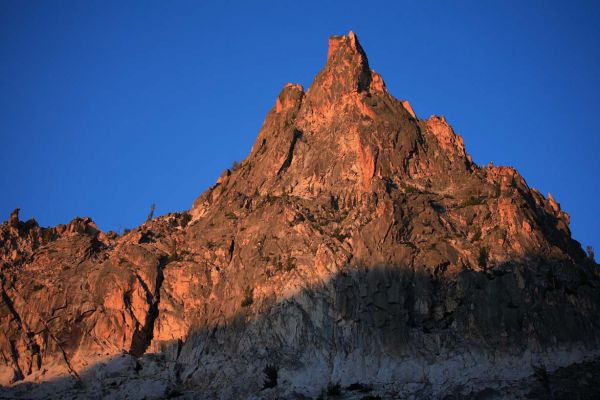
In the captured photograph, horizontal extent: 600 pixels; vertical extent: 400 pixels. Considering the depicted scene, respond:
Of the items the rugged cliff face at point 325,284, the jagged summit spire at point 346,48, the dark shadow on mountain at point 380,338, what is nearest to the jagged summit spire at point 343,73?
the jagged summit spire at point 346,48

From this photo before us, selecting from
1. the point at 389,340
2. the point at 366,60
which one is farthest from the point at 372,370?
the point at 366,60

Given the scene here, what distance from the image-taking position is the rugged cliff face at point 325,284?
3477 inches

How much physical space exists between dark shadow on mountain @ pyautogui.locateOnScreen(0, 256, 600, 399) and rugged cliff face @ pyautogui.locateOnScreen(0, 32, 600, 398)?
0.16m

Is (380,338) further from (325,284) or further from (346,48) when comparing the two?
(346,48)

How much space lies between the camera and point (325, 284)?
93.8 m

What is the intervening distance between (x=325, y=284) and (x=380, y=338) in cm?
766

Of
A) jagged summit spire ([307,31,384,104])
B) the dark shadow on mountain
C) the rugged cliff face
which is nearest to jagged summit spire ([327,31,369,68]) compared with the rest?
jagged summit spire ([307,31,384,104])

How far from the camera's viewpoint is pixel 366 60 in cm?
12356

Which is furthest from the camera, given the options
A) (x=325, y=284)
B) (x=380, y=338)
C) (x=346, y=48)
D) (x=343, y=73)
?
(x=346, y=48)

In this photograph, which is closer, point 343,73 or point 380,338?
point 380,338

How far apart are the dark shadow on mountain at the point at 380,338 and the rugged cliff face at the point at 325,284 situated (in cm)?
16

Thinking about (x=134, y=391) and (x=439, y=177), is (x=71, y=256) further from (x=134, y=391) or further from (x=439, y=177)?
(x=439, y=177)

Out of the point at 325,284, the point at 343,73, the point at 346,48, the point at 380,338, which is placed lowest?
the point at 380,338

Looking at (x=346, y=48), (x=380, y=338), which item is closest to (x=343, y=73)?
(x=346, y=48)
